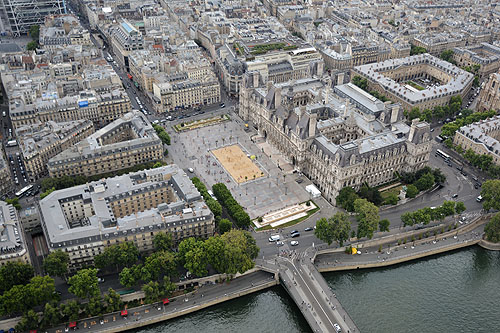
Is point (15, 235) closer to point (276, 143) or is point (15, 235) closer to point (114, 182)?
point (114, 182)

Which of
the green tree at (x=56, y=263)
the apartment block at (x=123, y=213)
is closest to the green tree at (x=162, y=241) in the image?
the apartment block at (x=123, y=213)

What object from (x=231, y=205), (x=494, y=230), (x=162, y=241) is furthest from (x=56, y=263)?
(x=494, y=230)

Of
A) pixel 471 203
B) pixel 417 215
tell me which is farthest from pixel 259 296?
pixel 471 203

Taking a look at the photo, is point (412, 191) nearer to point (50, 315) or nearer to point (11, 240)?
point (50, 315)

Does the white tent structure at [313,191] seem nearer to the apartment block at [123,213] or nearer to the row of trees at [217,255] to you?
the row of trees at [217,255]

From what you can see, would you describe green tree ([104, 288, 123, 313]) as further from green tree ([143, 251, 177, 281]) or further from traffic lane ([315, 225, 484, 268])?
traffic lane ([315, 225, 484, 268])

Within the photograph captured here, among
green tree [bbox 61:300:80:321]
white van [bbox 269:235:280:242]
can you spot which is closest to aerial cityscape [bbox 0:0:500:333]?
green tree [bbox 61:300:80:321]
